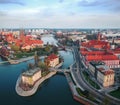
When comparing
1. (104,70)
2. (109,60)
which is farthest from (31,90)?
(109,60)

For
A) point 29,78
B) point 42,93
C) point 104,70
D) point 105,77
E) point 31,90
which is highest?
point 104,70

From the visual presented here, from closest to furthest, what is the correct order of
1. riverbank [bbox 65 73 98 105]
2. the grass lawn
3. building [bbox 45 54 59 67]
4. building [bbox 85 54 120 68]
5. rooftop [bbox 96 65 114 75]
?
riverbank [bbox 65 73 98 105], the grass lawn, rooftop [bbox 96 65 114 75], building [bbox 45 54 59 67], building [bbox 85 54 120 68]

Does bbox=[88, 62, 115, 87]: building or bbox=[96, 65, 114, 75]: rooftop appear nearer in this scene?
bbox=[88, 62, 115, 87]: building

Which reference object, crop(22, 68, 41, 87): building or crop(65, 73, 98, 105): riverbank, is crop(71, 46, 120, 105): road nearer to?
crop(65, 73, 98, 105): riverbank

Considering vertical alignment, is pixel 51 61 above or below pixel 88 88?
above

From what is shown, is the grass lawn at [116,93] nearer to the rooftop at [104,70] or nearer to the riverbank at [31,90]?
the rooftop at [104,70]

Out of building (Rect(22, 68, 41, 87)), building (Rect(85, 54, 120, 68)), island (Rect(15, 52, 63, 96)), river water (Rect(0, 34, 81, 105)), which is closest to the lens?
river water (Rect(0, 34, 81, 105))

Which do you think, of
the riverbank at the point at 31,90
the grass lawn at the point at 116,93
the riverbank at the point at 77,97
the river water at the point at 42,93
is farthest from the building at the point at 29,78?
the grass lawn at the point at 116,93

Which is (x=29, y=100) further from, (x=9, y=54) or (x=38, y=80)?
(x=9, y=54)

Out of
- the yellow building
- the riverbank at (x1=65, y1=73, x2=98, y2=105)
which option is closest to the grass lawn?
the yellow building

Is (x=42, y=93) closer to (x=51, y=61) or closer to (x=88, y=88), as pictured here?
(x=88, y=88)

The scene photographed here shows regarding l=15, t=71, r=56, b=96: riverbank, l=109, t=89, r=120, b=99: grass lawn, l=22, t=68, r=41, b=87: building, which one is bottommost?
l=15, t=71, r=56, b=96: riverbank

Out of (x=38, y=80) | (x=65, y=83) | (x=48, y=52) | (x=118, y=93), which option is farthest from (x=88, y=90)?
(x=48, y=52)
